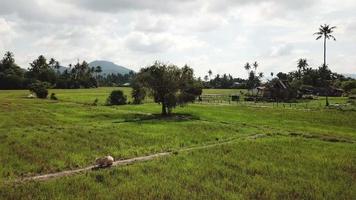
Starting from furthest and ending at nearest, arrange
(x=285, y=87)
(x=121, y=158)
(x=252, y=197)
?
(x=285, y=87)
(x=121, y=158)
(x=252, y=197)

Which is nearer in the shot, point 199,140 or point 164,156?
point 164,156

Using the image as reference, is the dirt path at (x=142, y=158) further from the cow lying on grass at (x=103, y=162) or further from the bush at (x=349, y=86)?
the bush at (x=349, y=86)

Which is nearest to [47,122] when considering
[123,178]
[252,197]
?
[123,178]

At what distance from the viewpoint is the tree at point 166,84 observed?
6556cm

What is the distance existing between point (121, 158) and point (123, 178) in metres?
6.20

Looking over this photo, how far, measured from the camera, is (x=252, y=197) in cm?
1836

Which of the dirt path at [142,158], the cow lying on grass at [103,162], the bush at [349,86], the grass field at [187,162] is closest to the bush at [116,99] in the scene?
the grass field at [187,162]

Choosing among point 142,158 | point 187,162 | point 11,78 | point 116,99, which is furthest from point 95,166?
point 11,78

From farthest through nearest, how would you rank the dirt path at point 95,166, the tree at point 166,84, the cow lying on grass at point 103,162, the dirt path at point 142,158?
the tree at point 166,84 → the cow lying on grass at point 103,162 → the dirt path at point 142,158 → the dirt path at point 95,166

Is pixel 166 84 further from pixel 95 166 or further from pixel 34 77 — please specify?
pixel 34 77

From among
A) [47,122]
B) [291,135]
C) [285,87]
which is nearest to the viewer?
[291,135]

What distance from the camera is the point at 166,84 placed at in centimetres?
6638

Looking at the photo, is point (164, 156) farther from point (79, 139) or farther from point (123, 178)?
point (79, 139)

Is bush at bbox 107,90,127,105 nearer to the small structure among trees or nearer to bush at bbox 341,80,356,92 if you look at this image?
the small structure among trees
